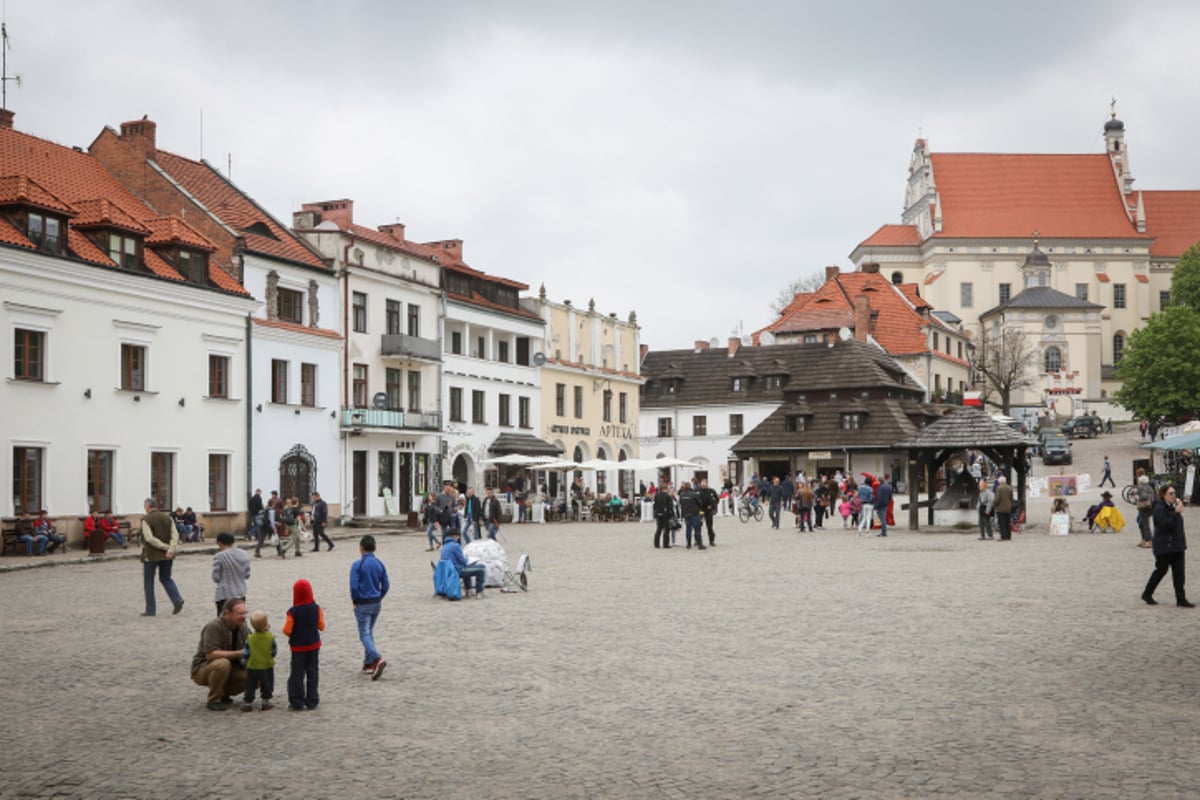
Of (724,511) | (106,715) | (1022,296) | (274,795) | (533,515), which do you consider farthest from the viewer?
(1022,296)


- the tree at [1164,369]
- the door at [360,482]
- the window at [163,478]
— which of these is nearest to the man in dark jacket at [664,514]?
the window at [163,478]

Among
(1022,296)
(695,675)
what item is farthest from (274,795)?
(1022,296)

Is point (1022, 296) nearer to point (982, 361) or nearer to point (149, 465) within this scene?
point (982, 361)

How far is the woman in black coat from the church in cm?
9922

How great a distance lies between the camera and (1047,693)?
10.8 metres

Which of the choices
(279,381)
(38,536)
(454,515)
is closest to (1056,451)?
(279,381)

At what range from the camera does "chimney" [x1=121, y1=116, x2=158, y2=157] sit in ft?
138

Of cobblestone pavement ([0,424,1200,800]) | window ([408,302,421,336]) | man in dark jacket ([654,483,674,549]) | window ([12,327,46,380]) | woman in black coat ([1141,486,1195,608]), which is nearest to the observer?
cobblestone pavement ([0,424,1200,800])

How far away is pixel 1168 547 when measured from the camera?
16828 millimetres

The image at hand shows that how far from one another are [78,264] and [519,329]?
85.7ft

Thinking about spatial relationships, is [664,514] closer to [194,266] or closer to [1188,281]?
[194,266]

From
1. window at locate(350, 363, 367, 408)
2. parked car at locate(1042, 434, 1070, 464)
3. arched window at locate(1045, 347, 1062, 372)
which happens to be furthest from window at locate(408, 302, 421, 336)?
arched window at locate(1045, 347, 1062, 372)

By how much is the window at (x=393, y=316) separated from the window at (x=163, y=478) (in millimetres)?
12992

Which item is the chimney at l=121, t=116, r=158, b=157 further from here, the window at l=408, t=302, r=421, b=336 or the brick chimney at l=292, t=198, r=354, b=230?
the window at l=408, t=302, r=421, b=336
